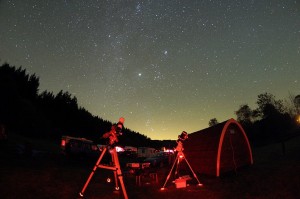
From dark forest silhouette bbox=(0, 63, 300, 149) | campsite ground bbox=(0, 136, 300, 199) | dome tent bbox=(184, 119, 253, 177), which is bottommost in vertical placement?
campsite ground bbox=(0, 136, 300, 199)

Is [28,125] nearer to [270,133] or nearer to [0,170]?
[0,170]

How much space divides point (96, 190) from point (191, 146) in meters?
9.80

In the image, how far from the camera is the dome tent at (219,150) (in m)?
15.7

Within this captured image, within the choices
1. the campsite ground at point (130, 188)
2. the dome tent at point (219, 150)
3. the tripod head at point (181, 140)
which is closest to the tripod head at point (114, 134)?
the campsite ground at point (130, 188)

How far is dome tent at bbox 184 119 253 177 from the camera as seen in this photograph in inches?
616

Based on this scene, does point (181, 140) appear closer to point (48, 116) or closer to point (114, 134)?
point (114, 134)

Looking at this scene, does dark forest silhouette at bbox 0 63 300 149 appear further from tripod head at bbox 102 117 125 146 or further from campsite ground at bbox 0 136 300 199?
tripod head at bbox 102 117 125 146

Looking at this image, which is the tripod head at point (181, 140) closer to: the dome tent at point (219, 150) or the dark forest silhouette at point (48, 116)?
the dome tent at point (219, 150)

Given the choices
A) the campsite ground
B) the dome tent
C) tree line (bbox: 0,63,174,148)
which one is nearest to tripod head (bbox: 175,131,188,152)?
the campsite ground

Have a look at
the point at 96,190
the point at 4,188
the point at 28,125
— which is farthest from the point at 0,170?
the point at 28,125

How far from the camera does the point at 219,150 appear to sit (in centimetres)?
1548

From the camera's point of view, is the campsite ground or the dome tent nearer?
the campsite ground

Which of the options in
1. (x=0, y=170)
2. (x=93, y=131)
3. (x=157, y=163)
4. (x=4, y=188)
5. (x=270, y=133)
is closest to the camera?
(x=4, y=188)

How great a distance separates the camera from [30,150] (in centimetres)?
1912
